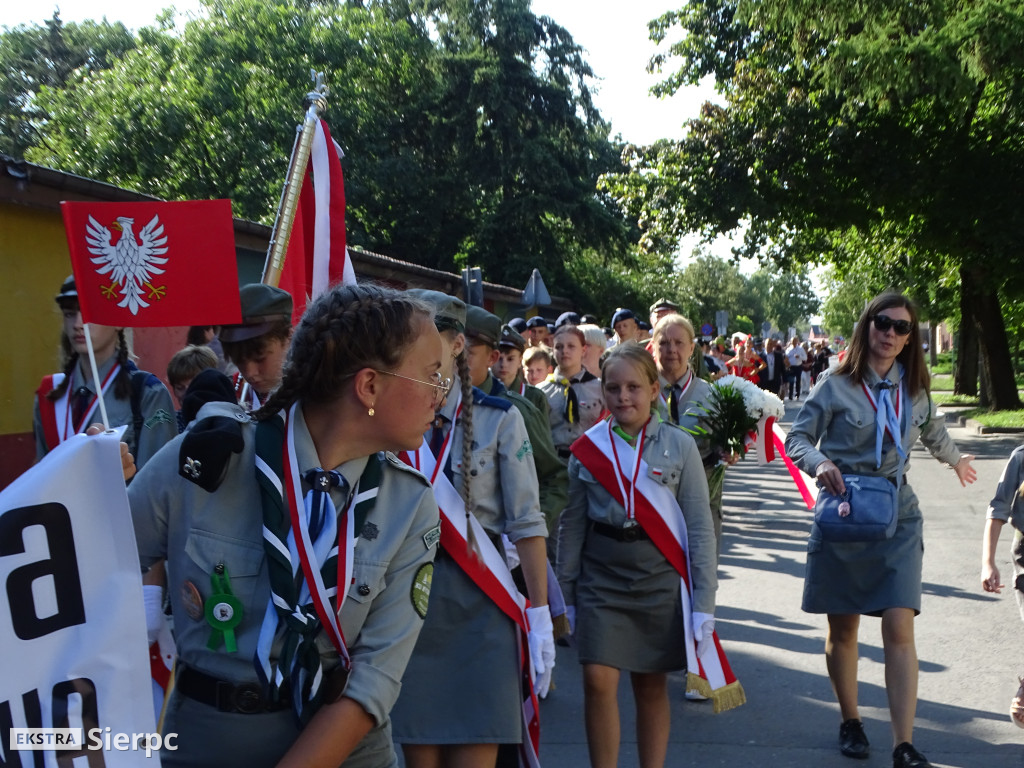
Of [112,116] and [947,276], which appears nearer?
[947,276]

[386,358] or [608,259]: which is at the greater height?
[608,259]

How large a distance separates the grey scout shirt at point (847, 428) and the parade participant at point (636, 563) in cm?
77

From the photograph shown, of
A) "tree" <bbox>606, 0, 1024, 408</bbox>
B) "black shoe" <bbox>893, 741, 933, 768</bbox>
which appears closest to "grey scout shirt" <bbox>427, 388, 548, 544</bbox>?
"black shoe" <bbox>893, 741, 933, 768</bbox>

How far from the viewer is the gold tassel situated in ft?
14.3

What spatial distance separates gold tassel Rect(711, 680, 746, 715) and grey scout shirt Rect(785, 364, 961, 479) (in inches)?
43.2

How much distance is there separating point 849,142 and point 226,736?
22.0 metres

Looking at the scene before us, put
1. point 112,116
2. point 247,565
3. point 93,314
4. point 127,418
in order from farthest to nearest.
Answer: point 112,116 < point 127,418 < point 93,314 < point 247,565

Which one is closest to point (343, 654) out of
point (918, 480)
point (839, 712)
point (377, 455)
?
point (377, 455)

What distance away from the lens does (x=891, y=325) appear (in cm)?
504

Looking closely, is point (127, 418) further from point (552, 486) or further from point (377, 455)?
point (377, 455)

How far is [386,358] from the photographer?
2.17 meters

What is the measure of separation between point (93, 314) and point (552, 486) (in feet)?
6.13

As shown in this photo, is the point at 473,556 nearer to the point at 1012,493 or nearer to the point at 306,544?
the point at 306,544

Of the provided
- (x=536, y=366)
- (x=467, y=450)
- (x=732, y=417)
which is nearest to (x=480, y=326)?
(x=467, y=450)
